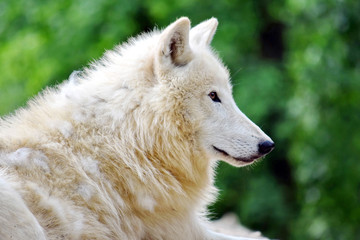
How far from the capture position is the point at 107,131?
16.3 ft

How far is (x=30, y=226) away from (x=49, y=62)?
9.40m

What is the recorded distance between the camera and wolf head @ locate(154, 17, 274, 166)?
5.07 meters

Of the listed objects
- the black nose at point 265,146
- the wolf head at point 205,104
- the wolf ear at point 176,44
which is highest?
the wolf ear at point 176,44

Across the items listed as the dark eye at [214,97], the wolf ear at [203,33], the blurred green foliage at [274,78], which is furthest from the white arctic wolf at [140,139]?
the blurred green foliage at [274,78]

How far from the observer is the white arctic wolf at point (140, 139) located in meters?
4.70

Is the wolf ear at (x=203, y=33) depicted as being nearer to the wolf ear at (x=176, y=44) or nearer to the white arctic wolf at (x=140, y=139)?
the white arctic wolf at (x=140, y=139)

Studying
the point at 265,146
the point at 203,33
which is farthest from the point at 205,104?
the point at 203,33

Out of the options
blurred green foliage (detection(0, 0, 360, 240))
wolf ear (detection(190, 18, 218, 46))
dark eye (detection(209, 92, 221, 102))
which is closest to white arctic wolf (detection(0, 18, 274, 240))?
dark eye (detection(209, 92, 221, 102))

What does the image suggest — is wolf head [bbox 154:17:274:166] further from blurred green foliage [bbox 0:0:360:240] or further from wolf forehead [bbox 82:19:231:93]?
blurred green foliage [bbox 0:0:360:240]

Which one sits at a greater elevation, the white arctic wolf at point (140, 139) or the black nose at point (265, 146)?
the white arctic wolf at point (140, 139)

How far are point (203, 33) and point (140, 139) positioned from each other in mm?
1258

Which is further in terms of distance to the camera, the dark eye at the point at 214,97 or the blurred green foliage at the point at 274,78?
the blurred green foliage at the point at 274,78

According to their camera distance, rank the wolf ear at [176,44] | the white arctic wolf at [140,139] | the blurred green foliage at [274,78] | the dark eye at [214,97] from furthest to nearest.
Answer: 1. the blurred green foliage at [274,78]
2. the dark eye at [214,97]
3. the wolf ear at [176,44]
4. the white arctic wolf at [140,139]

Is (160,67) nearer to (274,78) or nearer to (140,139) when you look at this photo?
(140,139)
